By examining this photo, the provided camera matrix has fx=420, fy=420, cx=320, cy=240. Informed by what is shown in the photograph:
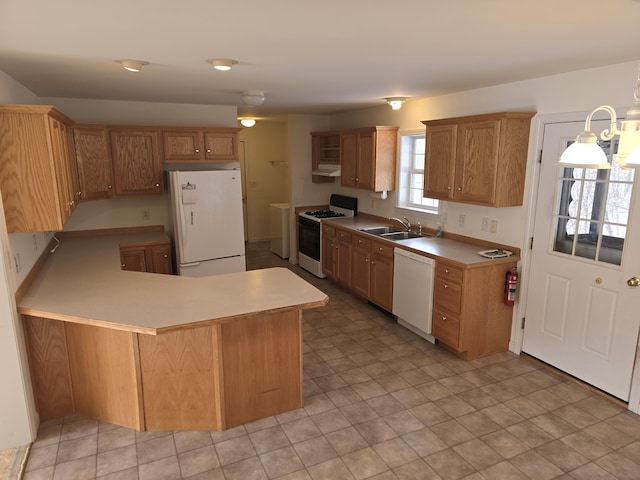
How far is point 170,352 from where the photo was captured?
2.60 m

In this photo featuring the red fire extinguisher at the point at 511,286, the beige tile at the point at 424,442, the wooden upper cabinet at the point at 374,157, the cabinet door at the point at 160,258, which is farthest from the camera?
the wooden upper cabinet at the point at 374,157

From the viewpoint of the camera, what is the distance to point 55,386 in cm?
283

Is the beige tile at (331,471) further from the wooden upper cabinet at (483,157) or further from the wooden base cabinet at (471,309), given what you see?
the wooden upper cabinet at (483,157)

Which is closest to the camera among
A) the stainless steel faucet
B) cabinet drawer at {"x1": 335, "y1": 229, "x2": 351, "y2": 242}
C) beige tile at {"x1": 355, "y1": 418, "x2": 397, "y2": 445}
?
beige tile at {"x1": 355, "y1": 418, "x2": 397, "y2": 445}

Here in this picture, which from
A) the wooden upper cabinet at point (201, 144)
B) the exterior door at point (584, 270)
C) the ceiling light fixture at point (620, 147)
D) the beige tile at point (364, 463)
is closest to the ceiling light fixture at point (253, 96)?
the wooden upper cabinet at point (201, 144)

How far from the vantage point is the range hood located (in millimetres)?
5859

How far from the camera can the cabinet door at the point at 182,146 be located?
4.50 m

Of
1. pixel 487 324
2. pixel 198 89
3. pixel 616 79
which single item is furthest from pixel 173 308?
pixel 616 79

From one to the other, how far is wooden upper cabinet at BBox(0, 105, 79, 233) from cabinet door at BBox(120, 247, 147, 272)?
61.9 inches

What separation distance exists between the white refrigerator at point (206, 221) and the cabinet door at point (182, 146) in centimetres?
37

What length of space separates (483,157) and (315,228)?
2.76 m

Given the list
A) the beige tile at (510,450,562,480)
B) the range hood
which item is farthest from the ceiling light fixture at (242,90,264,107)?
the beige tile at (510,450,562,480)

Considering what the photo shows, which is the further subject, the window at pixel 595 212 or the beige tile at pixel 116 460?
the window at pixel 595 212

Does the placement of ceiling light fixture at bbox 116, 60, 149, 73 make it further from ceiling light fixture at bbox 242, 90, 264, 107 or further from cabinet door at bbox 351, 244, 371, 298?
cabinet door at bbox 351, 244, 371, 298
